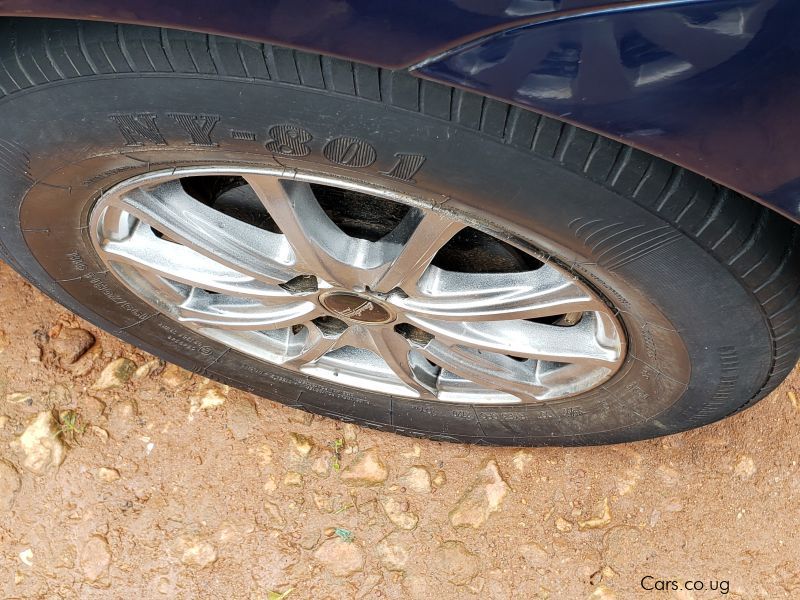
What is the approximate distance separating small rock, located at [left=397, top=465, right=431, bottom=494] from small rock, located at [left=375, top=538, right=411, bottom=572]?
0.17 metres

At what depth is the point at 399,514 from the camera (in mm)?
2439

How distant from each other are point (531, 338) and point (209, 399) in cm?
114

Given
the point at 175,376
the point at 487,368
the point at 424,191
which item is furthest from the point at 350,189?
the point at 175,376

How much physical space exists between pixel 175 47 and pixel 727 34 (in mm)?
800

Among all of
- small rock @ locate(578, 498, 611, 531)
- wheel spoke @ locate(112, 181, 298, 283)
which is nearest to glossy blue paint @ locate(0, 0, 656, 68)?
wheel spoke @ locate(112, 181, 298, 283)

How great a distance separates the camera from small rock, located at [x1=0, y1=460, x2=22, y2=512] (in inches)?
95.0

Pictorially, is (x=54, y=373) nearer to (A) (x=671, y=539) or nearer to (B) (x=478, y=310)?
(B) (x=478, y=310)

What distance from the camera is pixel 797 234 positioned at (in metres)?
1.48

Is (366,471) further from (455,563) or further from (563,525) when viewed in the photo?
(563,525)

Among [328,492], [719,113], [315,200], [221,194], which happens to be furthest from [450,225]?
[328,492]

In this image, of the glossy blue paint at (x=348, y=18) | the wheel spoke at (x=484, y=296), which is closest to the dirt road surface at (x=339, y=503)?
the wheel spoke at (x=484, y=296)

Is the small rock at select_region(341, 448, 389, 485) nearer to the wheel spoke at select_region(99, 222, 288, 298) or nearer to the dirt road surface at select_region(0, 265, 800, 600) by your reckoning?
the dirt road surface at select_region(0, 265, 800, 600)

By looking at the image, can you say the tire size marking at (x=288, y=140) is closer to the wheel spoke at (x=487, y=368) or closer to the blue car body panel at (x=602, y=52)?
the blue car body panel at (x=602, y=52)

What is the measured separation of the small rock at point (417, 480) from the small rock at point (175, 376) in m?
0.76
